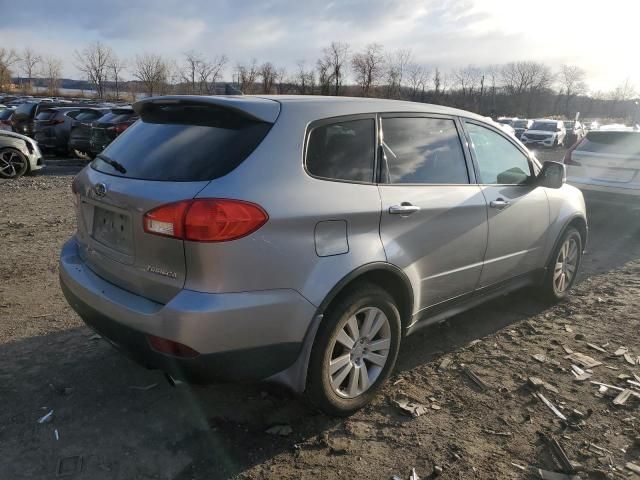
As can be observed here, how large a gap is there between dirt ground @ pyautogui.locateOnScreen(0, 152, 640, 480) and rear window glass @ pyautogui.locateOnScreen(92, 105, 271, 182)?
4.53 feet

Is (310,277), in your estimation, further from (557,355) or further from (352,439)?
(557,355)

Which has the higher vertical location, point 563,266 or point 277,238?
point 277,238

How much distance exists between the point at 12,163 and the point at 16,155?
0.64ft

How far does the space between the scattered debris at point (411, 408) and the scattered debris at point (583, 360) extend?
143 cm

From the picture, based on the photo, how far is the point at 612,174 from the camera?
823cm

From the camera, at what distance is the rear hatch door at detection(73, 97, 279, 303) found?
2.43 m

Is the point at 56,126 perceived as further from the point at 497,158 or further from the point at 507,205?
the point at 507,205

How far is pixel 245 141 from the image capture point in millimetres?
2541

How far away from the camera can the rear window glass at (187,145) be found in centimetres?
249

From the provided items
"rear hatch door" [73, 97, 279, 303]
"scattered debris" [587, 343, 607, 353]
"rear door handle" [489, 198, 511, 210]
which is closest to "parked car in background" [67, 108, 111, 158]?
A: "rear hatch door" [73, 97, 279, 303]

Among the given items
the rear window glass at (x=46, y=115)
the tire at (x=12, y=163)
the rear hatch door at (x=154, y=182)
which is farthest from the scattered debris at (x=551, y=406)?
the rear window glass at (x=46, y=115)

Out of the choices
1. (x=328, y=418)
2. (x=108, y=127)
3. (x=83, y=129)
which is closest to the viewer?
(x=328, y=418)

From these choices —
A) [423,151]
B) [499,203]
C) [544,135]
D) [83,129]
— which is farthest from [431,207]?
[544,135]

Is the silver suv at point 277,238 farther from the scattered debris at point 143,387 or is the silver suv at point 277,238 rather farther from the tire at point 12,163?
the tire at point 12,163
